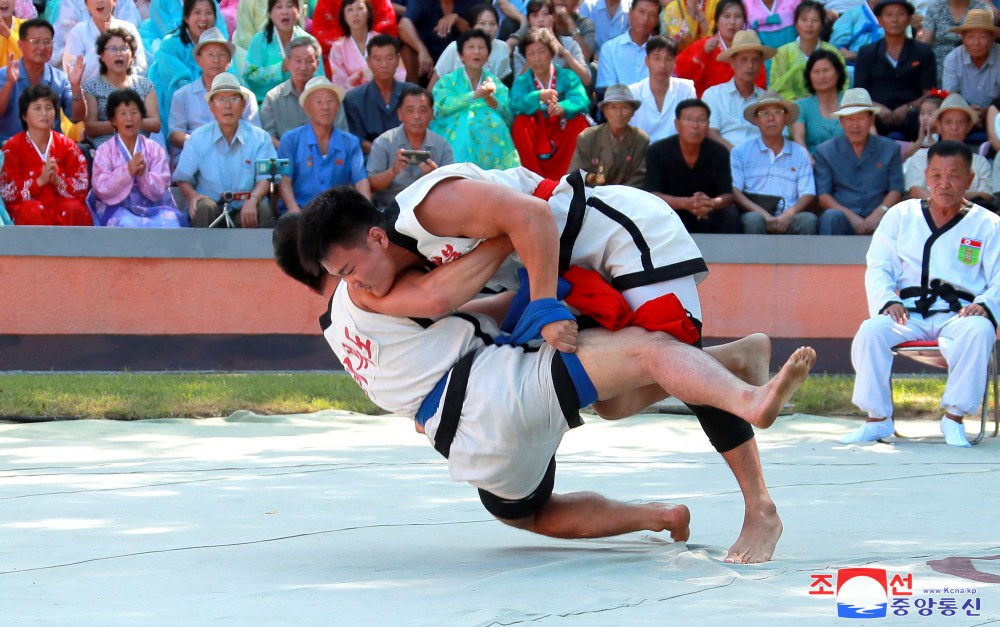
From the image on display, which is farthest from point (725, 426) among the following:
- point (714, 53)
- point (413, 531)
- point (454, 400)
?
point (714, 53)

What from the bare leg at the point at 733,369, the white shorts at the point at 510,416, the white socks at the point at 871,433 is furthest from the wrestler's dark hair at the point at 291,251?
the white socks at the point at 871,433

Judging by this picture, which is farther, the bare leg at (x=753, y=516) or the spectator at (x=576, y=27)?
the spectator at (x=576, y=27)

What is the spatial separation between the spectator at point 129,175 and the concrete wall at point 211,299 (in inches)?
8.0

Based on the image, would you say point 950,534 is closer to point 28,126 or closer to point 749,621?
point 749,621

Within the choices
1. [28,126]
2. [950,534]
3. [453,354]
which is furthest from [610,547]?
[28,126]

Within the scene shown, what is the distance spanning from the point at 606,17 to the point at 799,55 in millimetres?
1624

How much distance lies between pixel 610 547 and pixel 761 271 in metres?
4.97

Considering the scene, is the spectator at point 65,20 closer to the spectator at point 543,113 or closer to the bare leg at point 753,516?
the spectator at point 543,113

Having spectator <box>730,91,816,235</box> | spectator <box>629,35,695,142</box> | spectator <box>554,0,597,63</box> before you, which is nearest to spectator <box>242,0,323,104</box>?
spectator <box>554,0,597,63</box>

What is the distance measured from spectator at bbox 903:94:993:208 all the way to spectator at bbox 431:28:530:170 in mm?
2496

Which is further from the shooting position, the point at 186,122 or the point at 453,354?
the point at 186,122

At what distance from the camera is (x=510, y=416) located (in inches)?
123

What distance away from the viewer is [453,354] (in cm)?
326

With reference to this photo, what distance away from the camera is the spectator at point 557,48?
9.05 metres
